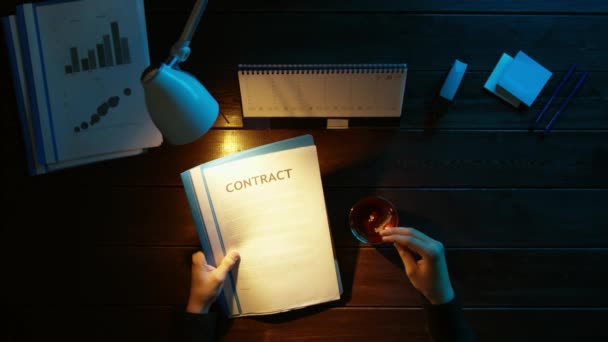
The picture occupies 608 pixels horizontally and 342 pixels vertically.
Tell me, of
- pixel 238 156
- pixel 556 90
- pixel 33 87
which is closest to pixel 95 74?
pixel 33 87

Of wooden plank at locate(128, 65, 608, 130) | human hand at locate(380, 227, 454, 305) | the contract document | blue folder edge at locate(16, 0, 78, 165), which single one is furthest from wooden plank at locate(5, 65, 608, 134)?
blue folder edge at locate(16, 0, 78, 165)

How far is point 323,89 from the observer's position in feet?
3.00

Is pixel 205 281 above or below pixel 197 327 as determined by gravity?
above

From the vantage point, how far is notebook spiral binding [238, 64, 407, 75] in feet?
2.96

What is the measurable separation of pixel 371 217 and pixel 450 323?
11.9 inches

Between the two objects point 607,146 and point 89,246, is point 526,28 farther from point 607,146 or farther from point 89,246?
point 89,246

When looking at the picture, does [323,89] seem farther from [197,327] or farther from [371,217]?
[197,327]

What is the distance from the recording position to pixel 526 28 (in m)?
0.94

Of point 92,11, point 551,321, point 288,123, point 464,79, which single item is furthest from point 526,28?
point 92,11

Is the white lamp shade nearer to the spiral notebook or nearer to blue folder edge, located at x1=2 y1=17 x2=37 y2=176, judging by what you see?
the spiral notebook

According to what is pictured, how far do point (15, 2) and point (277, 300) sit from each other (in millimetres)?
976

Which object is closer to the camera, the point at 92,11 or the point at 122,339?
the point at 92,11

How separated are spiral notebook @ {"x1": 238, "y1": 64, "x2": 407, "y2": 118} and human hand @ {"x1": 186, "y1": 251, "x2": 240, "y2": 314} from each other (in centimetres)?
38

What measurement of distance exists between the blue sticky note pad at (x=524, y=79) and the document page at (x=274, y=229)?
1.66 feet
